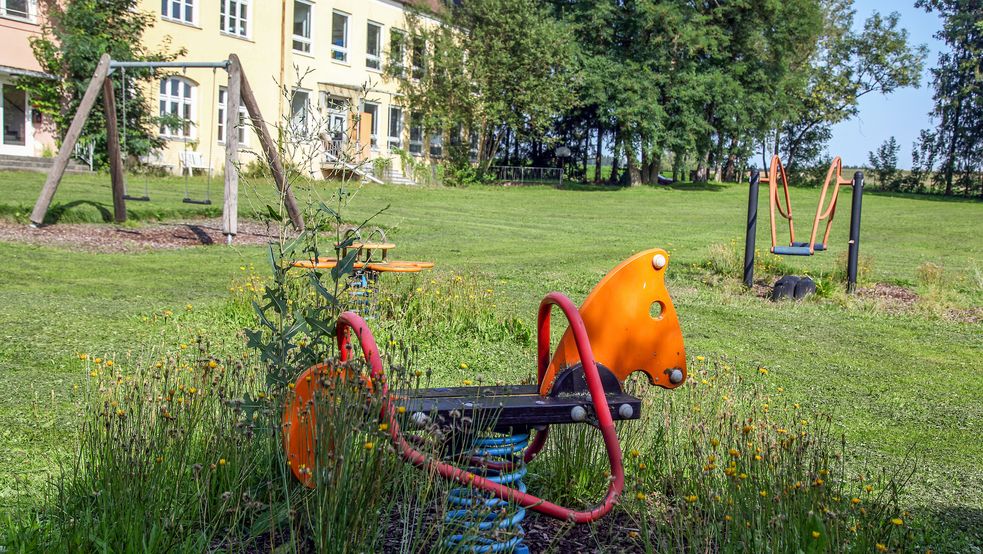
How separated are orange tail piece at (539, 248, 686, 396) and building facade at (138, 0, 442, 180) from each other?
762 inches

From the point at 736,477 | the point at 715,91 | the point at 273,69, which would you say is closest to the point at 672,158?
the point at 715,91

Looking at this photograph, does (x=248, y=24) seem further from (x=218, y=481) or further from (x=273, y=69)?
(x=218, y=481)

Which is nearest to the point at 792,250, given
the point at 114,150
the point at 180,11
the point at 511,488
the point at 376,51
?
the point at 511,488

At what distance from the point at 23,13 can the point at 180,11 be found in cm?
465

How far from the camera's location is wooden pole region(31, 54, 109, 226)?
49.1 feet

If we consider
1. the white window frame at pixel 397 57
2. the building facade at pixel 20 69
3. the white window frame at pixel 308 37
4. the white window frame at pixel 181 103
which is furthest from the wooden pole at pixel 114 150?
the white window frame at pixel 397 57

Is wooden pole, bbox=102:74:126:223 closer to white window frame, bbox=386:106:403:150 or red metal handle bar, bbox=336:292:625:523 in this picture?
red metal handle bar, bbox=336:292:625:523

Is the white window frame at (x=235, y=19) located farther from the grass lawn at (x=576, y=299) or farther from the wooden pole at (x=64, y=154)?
the wooden pole at (x=64, y=154)

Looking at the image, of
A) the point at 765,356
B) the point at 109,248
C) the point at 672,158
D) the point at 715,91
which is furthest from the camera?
the point at 672,158

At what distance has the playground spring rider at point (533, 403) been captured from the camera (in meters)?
3.18

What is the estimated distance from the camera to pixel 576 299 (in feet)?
36.9

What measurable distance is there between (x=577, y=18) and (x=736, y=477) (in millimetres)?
40047

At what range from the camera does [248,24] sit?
3108cm

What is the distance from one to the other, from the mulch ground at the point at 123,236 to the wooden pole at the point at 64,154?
11.6 inches
